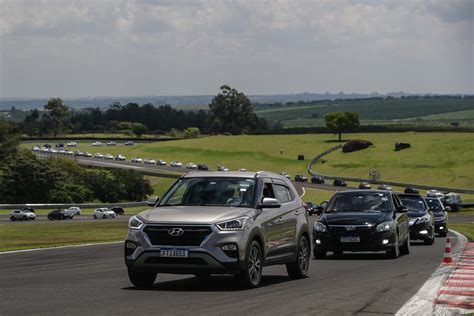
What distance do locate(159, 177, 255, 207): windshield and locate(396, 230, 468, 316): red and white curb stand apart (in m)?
3.09

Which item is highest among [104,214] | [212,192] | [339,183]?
[212,192]

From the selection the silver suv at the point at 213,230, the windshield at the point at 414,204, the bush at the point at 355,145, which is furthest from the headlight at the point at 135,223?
the bush at the point at 355,145

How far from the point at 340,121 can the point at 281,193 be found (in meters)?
152

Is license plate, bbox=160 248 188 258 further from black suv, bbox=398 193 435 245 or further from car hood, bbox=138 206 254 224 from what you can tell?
black suv, bbox=398 193 435 245

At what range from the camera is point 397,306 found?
1295cm

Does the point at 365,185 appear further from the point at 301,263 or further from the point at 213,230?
the point at 213,230

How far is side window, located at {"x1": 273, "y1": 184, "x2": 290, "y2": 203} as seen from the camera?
55.9ft

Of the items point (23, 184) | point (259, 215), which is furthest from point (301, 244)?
point (23, 184)

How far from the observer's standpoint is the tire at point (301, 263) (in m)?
17.4

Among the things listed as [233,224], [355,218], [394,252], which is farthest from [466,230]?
[233,224]

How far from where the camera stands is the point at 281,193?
56.8ft

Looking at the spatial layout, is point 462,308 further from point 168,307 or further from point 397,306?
point 168,307

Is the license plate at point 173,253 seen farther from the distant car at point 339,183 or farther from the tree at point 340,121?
the tree at point 340,121

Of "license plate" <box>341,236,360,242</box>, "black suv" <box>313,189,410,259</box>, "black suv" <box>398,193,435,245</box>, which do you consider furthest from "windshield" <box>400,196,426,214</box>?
"license plate" <box>341,236,360,242</box>
